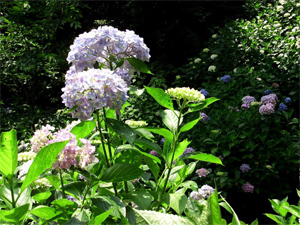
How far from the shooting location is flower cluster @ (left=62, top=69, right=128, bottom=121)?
1028mm

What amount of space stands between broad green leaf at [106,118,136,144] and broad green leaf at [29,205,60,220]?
317 mm

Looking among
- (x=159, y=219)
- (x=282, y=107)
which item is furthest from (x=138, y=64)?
(x=282, y=107)

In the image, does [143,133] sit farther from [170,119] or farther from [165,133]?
[170,119]

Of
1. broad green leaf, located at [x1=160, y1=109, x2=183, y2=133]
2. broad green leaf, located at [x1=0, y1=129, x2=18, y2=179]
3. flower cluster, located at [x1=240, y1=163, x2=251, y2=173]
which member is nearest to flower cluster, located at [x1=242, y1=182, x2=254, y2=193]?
flower cluster, located at [x1=240, y1=163, x2=251, y2=173]

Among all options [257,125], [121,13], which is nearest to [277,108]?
[257,125]

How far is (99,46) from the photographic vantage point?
1.22 meters

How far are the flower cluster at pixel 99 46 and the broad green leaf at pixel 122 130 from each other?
30 cm

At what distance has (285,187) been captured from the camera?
310 centimetres

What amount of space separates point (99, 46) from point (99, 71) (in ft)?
0.67

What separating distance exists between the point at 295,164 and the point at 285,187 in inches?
10.2

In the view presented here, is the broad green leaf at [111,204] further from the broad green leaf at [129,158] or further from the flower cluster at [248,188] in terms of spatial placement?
the flower cluster at [248,188]

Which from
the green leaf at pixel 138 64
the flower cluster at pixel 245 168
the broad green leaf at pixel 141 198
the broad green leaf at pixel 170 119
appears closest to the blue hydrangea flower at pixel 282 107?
the flower cluster at pixel 245 168

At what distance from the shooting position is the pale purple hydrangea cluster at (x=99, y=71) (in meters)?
1.04

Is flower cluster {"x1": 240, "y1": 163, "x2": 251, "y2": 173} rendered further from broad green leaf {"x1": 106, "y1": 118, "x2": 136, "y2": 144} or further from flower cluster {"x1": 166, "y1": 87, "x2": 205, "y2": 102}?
broad green leaf {"x1": 106, "y1": 118, "x2": 136, "y2": 144}
